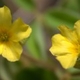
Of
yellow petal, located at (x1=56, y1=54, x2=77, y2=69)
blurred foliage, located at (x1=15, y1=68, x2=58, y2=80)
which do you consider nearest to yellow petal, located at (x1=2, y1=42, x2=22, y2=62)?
yellow petal, located at (x1=56, y1=54, x2=77, y2=69)

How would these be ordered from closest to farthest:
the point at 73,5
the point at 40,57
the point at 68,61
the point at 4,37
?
1. the point at 68,61
2. the point at 4,37
3. the point at 40,57
4. the point at 73,5

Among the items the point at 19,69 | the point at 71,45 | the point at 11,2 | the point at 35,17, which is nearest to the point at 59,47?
the point at 71,45

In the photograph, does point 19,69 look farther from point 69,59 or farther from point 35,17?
point 69,59

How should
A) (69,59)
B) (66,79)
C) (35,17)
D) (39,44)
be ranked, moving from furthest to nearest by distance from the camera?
1. (35,17)
2. (39,44)
3. (66,79)
4. (69,59)

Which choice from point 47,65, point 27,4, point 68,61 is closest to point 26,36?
point 68,61

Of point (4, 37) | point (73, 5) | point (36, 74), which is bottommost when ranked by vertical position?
point (36, 74)

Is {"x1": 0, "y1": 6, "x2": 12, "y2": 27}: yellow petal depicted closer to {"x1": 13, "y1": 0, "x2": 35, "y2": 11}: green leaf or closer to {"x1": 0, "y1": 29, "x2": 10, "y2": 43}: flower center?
{"x1": 0, "y1": 29, "x2": 10, "y2": 43}: flower center

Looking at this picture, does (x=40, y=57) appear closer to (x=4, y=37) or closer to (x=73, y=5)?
(x=73, y=5)
